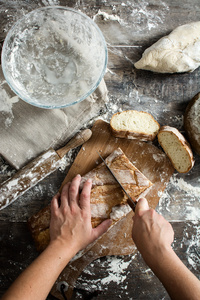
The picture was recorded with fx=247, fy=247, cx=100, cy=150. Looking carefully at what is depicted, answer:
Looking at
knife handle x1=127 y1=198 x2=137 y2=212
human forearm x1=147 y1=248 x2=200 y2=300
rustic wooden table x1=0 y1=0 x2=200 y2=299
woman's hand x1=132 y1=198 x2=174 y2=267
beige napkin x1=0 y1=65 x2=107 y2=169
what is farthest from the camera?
rustic wooden table x1=0 y1=0 x2=200 y2=299

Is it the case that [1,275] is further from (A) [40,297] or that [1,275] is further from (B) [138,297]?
(B) [138,297]

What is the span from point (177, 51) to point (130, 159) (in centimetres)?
77

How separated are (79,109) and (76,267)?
105 centimetres

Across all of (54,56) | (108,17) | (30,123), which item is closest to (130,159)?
(30,123)

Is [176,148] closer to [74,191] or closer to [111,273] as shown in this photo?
[74,191]

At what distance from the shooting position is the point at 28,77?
1.53 m

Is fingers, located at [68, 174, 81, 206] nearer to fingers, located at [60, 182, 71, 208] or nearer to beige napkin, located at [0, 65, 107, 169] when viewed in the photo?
fingers, located at [60, 182, 71, 208]

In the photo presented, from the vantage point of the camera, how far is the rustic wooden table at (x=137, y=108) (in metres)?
1.70

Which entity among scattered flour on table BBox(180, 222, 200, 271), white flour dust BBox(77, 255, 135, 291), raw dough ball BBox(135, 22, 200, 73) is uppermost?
raw dough ball BBox(135, 22, 200, 73)

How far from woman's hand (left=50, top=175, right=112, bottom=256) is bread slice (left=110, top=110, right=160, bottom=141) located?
401 mm

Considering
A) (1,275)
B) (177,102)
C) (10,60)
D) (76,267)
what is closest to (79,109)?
(10,60)

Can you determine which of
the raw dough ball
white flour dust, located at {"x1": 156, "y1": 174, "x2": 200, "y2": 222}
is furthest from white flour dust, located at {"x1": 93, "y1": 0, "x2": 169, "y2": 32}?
white flour dust, located at {"x1": 156, "y1": 174, "x2": 200, "y2": 222}

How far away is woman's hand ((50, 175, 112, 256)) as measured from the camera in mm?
1516

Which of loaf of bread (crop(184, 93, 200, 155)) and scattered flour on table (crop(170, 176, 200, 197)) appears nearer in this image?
loaf of bread (crop(184, 93, 200, 155))
